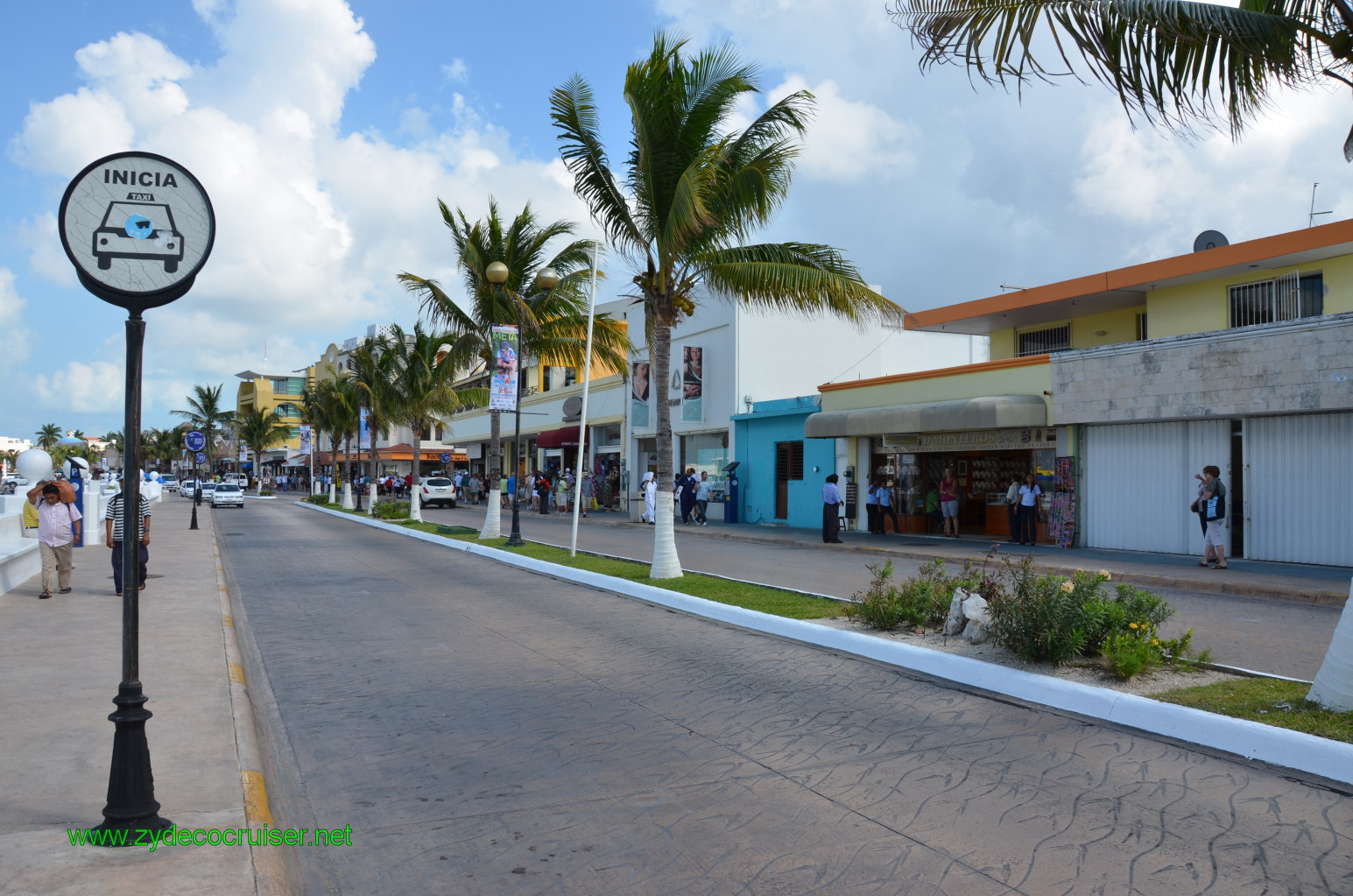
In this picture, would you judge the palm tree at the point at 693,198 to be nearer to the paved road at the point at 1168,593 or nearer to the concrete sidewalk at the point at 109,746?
the paved road at the point at 1168,593

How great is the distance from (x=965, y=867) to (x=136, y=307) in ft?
14.4

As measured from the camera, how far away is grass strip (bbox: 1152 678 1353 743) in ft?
18.7

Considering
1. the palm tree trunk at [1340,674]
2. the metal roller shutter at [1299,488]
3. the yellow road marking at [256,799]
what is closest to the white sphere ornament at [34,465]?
the yellow road marking at [256,799]

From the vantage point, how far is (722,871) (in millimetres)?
4219

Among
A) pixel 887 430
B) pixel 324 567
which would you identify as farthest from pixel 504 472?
pixel 324 567

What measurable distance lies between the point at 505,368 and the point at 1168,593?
13.6 metres

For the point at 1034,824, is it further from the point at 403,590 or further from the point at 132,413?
the point at 403,590

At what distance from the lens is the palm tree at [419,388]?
105 feet

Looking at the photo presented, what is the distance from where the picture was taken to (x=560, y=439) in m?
42.9

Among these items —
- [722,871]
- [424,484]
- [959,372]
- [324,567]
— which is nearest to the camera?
[722,871]

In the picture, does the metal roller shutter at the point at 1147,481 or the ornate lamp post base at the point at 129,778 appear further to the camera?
the metal roller shutter at the point at 1147,481

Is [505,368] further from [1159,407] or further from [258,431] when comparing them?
[258,431]

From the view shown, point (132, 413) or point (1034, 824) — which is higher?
point (132, 413)

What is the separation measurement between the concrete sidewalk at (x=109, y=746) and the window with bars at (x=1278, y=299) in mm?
19462
